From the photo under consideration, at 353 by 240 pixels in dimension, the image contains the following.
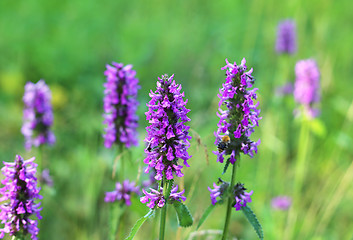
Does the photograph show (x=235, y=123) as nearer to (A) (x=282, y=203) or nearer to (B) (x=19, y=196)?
(B) (x=19, y=196)

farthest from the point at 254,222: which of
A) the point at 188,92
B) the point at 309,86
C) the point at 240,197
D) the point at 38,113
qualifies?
the point at 188,92

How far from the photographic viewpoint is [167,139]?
6.51ft

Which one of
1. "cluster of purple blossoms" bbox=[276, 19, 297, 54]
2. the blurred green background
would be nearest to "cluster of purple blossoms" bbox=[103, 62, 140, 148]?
the blurred green background

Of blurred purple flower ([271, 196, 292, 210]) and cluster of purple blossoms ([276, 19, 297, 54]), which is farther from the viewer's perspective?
cluster of purple blossoms ([276, 19, 297, 54])

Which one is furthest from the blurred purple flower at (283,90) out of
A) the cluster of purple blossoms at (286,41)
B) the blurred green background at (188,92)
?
the cluster of purple blossoms at (286,41)

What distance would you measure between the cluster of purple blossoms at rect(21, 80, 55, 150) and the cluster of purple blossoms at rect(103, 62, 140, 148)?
3.37ft

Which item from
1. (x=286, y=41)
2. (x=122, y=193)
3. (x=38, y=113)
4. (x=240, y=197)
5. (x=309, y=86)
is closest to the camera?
(x=240, y=197)

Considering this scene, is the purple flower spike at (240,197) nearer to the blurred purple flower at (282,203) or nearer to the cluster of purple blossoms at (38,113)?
the cluster of purple blossoms at (38,113)

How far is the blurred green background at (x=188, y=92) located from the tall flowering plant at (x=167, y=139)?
0.96 m

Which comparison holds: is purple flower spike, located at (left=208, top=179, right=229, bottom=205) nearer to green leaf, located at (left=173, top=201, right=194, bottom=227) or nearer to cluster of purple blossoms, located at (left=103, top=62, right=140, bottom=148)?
green leaf, located at (left=173, top=201, right=194, bottom=227)

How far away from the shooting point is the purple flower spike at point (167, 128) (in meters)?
1.93

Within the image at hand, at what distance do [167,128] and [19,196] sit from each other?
87 centimetres

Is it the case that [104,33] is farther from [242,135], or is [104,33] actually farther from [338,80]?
[242,135]

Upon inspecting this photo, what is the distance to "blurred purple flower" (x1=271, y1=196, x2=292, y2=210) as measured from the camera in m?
4.86
